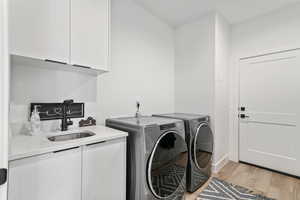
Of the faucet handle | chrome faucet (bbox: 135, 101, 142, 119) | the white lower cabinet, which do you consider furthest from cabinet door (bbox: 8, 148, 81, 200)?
chrome faucet (bbox: 135, 101, 142, 119)

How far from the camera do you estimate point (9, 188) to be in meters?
0.84

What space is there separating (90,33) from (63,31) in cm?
24

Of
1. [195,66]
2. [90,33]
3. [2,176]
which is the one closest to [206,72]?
[195,66]

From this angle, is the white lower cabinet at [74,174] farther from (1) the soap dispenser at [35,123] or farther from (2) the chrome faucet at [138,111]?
(2) the chrome faucet at [138,111]

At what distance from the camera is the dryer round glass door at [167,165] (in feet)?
4.55

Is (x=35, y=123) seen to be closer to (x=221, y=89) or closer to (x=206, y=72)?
(x=206, y=72)

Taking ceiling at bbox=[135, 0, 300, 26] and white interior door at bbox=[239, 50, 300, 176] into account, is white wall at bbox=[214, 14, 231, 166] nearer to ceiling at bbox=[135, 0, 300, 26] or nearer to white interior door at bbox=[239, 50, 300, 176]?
ceiling at bbox=[135, 0, 300, 26]

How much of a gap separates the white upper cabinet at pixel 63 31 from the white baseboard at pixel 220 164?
2.25 meters

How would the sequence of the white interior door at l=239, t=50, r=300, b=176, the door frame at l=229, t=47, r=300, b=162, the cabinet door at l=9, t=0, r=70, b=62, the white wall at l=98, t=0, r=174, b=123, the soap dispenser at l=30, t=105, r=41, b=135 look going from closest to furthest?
1. the cabinet door at l=9, t=0, r=70, b=62
2. the soap dispenser at l=30, t=105, r=41, b=135
3. the white wall at l=98, t=0, r=174, b=123
4. the white interior door at l=239, t=50, r=300, b=176
5. the door frame at l=229, t=47, r=300, b=162

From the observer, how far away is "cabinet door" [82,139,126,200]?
116cm

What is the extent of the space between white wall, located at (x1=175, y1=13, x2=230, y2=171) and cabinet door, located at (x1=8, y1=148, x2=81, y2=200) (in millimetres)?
2048

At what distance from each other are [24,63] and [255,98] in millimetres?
3301

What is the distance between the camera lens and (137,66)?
2.30 m

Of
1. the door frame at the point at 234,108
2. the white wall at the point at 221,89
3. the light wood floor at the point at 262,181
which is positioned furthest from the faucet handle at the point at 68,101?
the door frame at the point at 234,108
